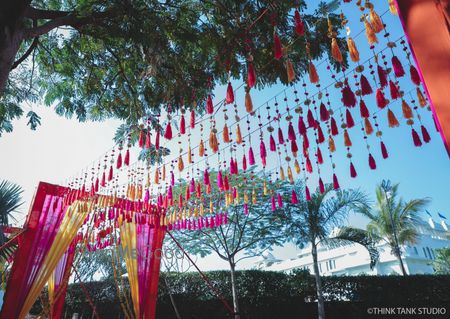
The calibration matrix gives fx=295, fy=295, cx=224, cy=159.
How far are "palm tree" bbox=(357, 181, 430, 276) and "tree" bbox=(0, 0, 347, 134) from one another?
11.3m

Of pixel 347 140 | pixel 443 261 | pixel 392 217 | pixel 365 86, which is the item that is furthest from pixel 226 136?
pixel 443 261

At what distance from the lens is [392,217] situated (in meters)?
13.7

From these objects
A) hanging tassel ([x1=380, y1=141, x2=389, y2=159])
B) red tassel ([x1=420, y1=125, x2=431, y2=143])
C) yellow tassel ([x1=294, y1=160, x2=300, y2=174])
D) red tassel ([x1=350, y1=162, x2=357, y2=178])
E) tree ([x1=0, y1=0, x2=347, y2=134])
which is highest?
tree ([x1=0, y1=0, x2=347, y2=134])

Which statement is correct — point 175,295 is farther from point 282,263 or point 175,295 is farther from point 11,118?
point 282,263

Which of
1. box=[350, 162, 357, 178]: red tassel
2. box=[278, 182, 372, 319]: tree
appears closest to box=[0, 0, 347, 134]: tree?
box=[350, 162, 357, 178]: red tassel

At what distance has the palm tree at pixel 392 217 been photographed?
13484 mm

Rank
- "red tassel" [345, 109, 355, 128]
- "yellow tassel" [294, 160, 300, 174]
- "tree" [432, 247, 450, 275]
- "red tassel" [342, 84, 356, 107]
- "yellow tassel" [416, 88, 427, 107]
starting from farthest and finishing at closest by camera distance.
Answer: "tree" [432, 247, 450, 275] → "yellow tassel" [294, 160, 300, 174] → "red tassel" [345, 109, 355, 128] → "yellow tassel" [416, 88, 427, 107] → "red tassel" [342, 84, 356, 107]

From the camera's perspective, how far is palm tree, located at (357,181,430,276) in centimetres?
1348

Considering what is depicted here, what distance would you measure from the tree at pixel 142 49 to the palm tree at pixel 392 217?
37.0 ft

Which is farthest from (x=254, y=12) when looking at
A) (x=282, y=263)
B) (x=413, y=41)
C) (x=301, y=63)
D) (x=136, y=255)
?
(x=282, y=263)

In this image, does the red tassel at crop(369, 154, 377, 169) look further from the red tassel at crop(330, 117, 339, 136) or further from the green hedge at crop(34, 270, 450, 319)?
the green hedge at crop(34, 270, 450, 319)

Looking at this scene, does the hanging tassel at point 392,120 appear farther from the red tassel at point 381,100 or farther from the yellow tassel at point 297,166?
the yellow tassel at point 297,166

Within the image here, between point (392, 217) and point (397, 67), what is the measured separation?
42.8 feet

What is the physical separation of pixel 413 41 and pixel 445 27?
0.08 m
